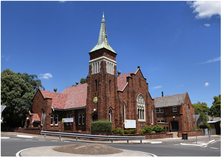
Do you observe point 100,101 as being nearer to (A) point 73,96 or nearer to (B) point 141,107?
(B) point 141,107

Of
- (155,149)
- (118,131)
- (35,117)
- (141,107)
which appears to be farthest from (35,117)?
(155,149)

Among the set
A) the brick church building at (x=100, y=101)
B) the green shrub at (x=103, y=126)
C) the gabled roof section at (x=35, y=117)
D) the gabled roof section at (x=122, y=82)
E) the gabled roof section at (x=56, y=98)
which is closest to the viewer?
the green shrub at (x=103, y=126)

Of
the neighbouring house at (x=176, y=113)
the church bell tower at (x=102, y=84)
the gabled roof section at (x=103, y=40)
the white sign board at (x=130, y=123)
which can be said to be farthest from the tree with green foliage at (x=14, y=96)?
the neighbouring house at (x=176, y=113)

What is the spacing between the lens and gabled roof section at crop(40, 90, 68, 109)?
3824 cm

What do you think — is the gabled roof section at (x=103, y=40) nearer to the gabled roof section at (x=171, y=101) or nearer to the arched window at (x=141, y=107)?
the arched window at (x=141, y=107)

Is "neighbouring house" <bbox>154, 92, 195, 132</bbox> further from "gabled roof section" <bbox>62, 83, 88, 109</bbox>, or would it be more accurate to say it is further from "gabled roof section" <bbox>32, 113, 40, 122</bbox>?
"gabled roof section" <bbox>32, 113, 40, 122</bbox>

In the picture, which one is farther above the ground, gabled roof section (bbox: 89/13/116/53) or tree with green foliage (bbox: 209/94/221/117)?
gabled roof section (bbox: 89/13/116/53)

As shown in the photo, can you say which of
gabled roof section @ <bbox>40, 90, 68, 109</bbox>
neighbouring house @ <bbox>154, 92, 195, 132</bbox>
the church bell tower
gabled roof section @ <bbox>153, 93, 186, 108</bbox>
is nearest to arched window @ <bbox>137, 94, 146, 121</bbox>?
the church bell tower

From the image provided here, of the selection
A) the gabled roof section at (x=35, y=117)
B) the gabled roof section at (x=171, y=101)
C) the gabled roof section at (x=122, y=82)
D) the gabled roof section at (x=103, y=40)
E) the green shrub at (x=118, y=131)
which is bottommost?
the green shrub at (x=118, y=131)

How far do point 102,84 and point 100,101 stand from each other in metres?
2.70

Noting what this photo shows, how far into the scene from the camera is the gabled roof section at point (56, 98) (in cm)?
3824

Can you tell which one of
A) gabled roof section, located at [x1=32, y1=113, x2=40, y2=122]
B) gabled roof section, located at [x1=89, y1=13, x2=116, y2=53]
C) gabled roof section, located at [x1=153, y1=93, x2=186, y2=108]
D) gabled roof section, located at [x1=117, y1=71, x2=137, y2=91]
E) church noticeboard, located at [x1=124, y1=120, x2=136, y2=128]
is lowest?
church noticeboard, located at [x1=124, y1=120, x2=136, y2=128]

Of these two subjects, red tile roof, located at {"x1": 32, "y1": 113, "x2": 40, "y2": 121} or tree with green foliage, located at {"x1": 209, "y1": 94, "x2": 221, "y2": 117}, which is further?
tree with green foliage, located at {"x1": 209, "y1": 94, "x2": 221, "y2": 117}

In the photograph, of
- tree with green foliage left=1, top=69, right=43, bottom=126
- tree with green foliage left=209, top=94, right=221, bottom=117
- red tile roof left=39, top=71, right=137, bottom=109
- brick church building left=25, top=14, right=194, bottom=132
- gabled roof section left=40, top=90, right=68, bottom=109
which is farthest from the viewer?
tree with green foliage left=209, top=94, right=221, bottom=117
